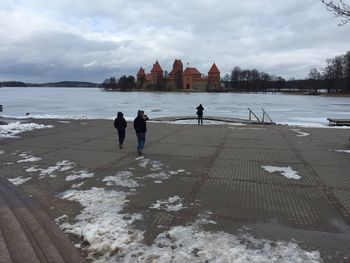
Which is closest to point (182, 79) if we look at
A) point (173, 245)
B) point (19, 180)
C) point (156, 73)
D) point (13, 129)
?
point (156, 73)

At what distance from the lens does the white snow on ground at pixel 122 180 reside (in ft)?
23.0

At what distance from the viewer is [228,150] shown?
1120 centimetres

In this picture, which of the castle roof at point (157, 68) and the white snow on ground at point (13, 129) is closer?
the white snow on ground at point (13, 129)

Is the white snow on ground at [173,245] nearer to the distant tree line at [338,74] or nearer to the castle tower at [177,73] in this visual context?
the distant tree line at [338,74]

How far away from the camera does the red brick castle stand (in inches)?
6383

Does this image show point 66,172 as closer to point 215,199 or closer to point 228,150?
point 215,199

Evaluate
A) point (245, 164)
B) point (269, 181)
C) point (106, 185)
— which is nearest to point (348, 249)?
point (269, 181)

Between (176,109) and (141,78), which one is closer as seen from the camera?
(176,109)

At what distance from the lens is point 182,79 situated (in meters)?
164

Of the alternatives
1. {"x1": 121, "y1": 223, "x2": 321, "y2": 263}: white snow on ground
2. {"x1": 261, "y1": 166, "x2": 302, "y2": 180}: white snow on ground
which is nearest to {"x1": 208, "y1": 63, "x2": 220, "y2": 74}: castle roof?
{"x1": 261, "y1": 166, "x2": 302, "y2": 180}: white snow on ground

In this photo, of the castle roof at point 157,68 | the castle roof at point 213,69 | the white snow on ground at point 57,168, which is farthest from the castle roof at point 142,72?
the white snow on ground at point 57,168

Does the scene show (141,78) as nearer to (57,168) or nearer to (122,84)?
(122,84)

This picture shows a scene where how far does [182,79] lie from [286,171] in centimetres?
15754

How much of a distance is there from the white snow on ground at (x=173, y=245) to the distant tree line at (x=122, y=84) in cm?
15775
